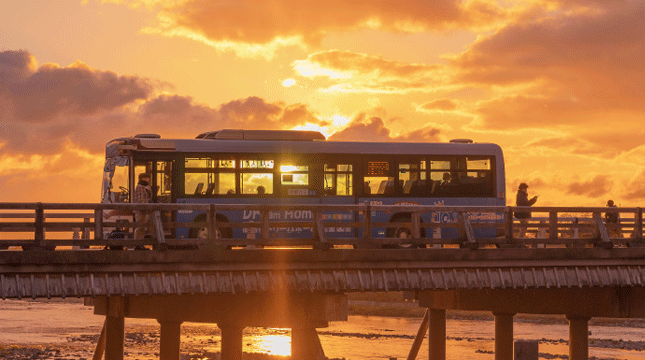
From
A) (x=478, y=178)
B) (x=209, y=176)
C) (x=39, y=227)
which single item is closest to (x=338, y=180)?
(x=209, y=176)

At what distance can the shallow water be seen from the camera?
5394 centimetres

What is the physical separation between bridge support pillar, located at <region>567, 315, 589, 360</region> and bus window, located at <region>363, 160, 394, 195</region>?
7145mm

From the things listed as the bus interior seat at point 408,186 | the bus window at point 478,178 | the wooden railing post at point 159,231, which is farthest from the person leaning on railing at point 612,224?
the wooden railing post at point 159,231

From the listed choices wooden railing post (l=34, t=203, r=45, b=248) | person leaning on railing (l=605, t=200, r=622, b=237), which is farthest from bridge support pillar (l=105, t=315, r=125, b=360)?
person leaning on railing (l=605, t=200, r=622, b=237)

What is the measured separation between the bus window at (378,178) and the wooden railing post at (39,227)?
14.0m

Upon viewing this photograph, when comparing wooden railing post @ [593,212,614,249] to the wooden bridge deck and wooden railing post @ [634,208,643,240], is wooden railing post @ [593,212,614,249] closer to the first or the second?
the wooden bridge deck

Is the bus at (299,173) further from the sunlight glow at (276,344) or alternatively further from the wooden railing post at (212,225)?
the sunlight glow at (276,344)

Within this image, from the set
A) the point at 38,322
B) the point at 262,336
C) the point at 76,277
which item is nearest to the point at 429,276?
the point at 76,277

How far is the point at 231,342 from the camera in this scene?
2183 centimetres

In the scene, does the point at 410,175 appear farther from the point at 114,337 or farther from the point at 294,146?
the point at 114,337

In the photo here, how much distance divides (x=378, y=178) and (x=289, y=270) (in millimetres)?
11664

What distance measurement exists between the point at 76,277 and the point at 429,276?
281 inches

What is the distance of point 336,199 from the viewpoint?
28703 mm

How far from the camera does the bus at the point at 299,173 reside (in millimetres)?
27125
